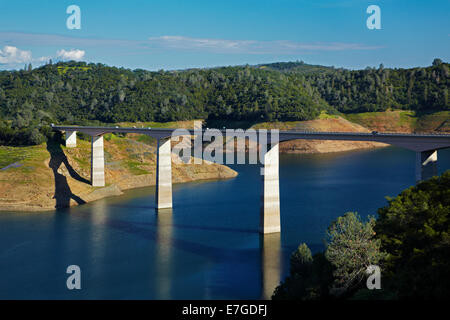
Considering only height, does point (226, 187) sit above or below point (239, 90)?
below

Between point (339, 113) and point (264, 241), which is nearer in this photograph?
point (264, 241)

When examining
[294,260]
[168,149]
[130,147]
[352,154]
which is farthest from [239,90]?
[294,260]

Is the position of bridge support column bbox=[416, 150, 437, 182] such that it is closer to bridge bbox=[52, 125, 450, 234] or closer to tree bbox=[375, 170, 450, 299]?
bridge bbox=[52, 125, 450, 234]

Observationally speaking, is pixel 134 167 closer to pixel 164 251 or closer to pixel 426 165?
pixel 164 251

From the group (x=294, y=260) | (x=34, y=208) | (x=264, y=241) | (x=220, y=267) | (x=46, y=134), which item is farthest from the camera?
(x=46, y=134)

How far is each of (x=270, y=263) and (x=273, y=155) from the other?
41.1 ft

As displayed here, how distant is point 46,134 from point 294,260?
63089 mm

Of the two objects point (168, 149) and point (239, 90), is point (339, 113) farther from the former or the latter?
point (168, 149)

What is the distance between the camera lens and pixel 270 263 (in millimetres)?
43156

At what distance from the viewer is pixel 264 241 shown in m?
49.3

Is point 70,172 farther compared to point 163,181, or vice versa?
point 70,172

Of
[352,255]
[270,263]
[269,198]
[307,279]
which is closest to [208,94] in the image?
[269,198]

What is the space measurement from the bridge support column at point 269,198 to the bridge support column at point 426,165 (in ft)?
47.0
